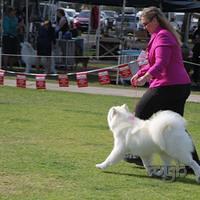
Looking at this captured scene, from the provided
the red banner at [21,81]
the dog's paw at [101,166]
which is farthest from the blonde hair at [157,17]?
the red banner at [21,81]

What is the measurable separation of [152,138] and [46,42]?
529 inches

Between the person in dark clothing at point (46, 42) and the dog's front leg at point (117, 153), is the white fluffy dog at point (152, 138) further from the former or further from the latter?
the person in dark clothing at point (46, 42)

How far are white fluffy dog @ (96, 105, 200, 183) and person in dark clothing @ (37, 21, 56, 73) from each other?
12875 millimetres

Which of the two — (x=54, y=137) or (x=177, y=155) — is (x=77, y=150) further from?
(x=177, y=155)

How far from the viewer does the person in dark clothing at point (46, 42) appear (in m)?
19.4

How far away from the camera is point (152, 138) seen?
6402 mm

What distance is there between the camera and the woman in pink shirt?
21.6ft

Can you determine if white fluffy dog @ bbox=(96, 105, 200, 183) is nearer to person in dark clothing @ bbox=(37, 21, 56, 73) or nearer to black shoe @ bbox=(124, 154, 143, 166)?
black shoe @ bbox=(124, 154, 143, 166)

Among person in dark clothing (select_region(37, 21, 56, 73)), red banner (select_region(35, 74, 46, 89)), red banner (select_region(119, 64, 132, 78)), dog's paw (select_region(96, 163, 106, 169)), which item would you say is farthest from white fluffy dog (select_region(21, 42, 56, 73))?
dog's paw (select_region(96, 163, 106, 169))

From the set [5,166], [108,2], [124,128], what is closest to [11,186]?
[5,166]

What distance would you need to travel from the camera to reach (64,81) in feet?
50.4

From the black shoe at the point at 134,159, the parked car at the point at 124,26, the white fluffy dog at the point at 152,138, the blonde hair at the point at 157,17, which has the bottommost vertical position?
the parked car at the point at 124,26

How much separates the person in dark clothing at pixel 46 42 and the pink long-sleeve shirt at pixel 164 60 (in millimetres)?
12785

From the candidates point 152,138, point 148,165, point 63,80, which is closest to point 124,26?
point 63,80
